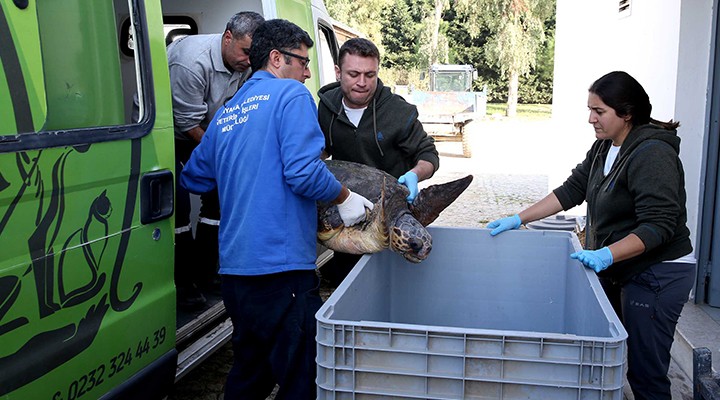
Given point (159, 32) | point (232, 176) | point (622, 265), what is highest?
point (159, 32)

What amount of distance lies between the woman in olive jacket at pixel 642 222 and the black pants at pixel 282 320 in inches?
44.9

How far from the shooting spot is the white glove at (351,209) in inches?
117

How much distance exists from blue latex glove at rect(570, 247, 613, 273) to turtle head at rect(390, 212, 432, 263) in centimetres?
68

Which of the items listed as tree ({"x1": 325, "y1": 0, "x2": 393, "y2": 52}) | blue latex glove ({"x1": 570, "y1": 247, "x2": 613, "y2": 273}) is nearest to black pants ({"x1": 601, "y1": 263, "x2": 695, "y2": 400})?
blue latex glove ({"x1": 570, "y1": 247, "x2": 613, "y2": 273})

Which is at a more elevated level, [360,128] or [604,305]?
[360,128]

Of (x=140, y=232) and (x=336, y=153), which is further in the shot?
(x=336, y=153)

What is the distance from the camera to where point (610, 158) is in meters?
3.04

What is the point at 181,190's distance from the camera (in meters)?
3.73

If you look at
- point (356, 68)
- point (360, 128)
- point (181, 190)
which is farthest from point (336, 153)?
point (181, 190)

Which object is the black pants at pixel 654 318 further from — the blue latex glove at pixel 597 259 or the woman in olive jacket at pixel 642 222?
the blue latex glove at pixel 597 259

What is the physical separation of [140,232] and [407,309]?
134 cm

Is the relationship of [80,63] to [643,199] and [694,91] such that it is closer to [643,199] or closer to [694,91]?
[643,199]

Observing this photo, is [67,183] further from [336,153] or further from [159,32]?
[336,153]

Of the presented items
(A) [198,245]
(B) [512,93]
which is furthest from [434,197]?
(B) [512,93]
